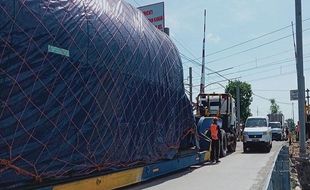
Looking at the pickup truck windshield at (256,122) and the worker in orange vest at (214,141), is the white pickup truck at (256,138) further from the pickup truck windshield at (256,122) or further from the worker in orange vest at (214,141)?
the worker in orange vest at (214,141)

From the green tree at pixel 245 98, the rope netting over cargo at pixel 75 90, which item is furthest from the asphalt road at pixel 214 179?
the green tree at pixel 245 98

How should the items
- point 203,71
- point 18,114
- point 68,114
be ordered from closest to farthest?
point 18,114
point 68,114
point 203,71

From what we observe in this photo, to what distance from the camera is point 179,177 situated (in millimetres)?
13570

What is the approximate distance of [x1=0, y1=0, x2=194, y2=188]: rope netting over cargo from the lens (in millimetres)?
6902

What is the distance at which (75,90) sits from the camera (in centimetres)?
826

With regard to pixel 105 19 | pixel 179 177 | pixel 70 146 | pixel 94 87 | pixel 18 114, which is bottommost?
pixel 179 177

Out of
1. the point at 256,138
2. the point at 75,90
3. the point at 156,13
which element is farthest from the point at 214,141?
the point at 156,13

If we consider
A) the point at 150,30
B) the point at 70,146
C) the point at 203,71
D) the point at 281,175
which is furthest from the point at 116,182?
the point at 203,71

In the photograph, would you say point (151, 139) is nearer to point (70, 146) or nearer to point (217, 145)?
point (70, 146)

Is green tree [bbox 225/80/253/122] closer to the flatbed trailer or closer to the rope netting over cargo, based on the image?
the flatbed trailer

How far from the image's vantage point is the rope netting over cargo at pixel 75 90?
22.6ft

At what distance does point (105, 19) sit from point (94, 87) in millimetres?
1579

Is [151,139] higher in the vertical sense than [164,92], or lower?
lower

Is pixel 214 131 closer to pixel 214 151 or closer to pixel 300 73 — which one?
pixel 214 151
